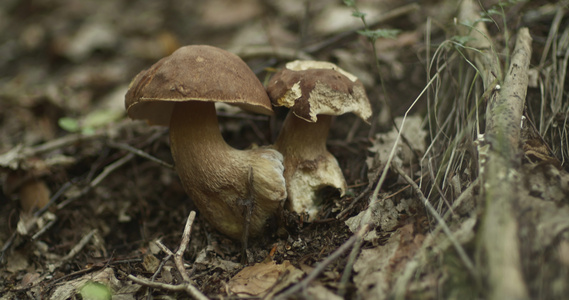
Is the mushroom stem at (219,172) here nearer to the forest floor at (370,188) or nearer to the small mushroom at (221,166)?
the small mushroom at (221,166)

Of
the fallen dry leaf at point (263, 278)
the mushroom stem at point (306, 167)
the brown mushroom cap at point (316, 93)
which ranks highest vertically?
the brown mushroom cap at point (316, 93)

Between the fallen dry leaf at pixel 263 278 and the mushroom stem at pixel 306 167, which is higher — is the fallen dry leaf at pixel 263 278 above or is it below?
below

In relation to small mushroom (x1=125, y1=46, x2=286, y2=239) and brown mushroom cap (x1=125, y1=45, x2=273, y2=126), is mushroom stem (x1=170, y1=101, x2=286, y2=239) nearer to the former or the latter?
small mushroom (x1=125, y1=46, x2=286, y2=239)

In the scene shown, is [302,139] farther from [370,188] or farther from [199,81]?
[199,81]

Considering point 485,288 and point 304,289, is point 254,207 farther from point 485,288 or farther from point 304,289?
point 485,288

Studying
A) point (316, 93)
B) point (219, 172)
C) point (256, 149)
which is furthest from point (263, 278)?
point (316, 93)

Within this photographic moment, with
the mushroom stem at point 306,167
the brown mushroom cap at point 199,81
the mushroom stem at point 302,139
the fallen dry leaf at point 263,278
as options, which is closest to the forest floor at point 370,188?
the fallen dry leaf at point 263,278

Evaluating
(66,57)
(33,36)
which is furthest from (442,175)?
(33,36)
